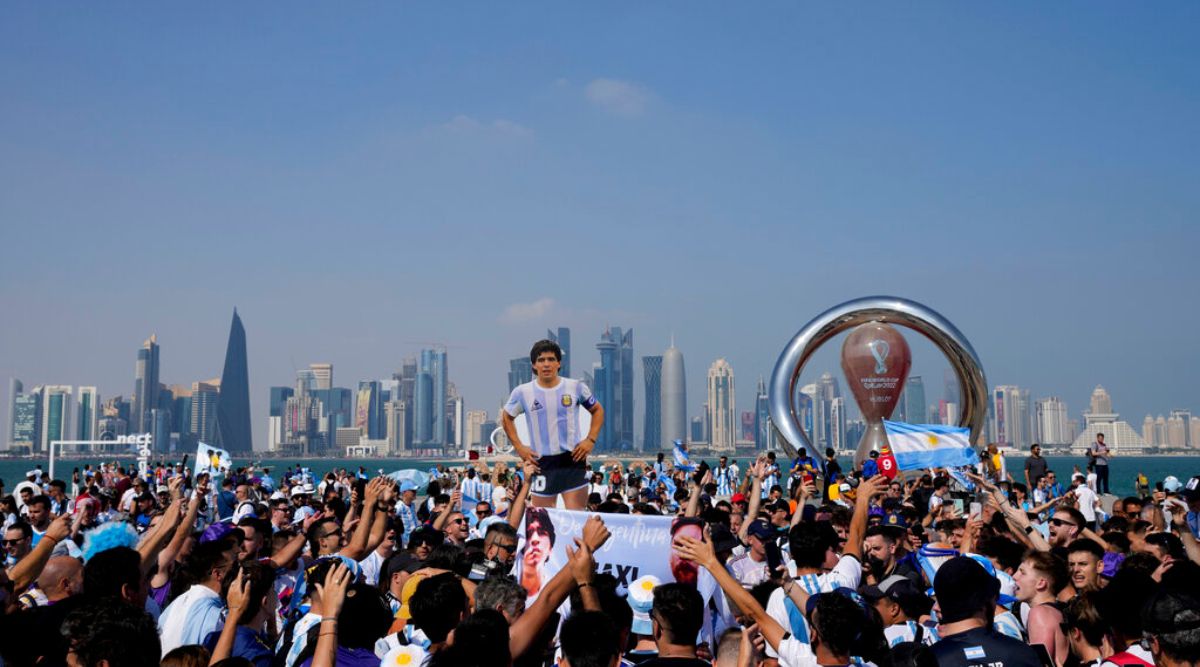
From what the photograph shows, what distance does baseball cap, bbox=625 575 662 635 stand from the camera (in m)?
5.45

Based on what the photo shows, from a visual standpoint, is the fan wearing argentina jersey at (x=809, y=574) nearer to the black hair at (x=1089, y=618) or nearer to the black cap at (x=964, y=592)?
the black cap at (x=964, y=592)

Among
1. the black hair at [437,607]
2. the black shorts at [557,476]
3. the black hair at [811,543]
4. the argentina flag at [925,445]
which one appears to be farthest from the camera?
the argentina flag at [925,445]

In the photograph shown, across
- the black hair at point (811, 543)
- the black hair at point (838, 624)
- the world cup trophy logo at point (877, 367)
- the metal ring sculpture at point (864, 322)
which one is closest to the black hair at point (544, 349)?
the black hair at point (811, 543)

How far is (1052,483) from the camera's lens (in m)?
21.9

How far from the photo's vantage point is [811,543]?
566 centimetres

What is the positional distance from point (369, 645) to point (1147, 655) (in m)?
3.58

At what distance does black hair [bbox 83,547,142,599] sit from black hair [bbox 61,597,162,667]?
1.15 meters

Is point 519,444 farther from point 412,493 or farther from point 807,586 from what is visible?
point 412,493

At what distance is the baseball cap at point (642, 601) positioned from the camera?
214 inches

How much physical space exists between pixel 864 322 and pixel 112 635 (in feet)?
107

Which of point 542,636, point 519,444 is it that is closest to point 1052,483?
point 519,444

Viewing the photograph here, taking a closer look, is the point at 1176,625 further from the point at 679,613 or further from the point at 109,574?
the point at 109,574


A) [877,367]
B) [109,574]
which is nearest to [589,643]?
[109,574]

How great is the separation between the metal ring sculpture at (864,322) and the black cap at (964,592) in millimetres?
27537
